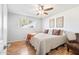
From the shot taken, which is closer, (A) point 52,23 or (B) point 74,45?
(B) point 74,45

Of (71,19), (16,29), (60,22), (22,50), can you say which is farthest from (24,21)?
(71,19)

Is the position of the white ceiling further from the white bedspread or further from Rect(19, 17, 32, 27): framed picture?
the white bedspread

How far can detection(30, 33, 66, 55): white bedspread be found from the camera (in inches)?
61.3

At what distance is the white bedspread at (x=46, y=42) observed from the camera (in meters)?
1.56

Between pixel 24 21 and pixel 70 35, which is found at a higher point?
pixel 24 21

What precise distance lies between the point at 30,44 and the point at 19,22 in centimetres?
42

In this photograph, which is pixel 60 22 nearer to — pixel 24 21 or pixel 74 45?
pixel 74 45

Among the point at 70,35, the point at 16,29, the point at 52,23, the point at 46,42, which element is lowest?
the point at 46,42

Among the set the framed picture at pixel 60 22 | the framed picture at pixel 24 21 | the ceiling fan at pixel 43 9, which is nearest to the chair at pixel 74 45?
the framed picture at pixel 60 22

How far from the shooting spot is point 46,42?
5.10 feet

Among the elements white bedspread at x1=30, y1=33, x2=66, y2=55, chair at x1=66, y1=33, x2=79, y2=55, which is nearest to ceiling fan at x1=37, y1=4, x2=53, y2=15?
white bedspread at x1=30, y1=33, x2=66, y2=55
